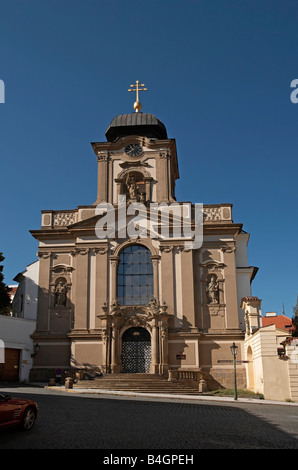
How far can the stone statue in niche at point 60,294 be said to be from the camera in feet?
120

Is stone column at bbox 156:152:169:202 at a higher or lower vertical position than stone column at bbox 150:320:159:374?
higher

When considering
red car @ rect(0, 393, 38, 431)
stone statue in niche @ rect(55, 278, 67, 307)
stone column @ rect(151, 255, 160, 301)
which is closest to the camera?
red car @ rect(0, 393, 38, 431)

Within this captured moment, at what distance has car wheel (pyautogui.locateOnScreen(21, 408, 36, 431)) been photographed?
12.0 meters

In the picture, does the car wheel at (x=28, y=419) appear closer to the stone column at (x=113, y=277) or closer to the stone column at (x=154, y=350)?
the stone column at (x=154, y=350)

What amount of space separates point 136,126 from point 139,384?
70.1ft

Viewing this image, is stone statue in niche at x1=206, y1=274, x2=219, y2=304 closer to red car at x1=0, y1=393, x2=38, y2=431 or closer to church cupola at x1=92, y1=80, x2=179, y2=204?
church cupola at x1=92, y1=80, x2=179, y2=204

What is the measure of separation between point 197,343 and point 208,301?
3278 millimetres

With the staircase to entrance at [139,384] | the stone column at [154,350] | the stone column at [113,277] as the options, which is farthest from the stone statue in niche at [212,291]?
the staircase to entrance at [139,384]

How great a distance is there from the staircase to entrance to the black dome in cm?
1981

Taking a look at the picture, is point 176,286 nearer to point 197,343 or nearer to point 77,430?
point 197,343

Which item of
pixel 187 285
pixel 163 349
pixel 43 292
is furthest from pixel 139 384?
pixel 43 292

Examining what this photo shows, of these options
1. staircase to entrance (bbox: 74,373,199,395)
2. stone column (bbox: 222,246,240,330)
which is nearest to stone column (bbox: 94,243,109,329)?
staircase to entrance (bbox: 74,373,199,395)

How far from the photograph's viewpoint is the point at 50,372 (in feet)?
113
